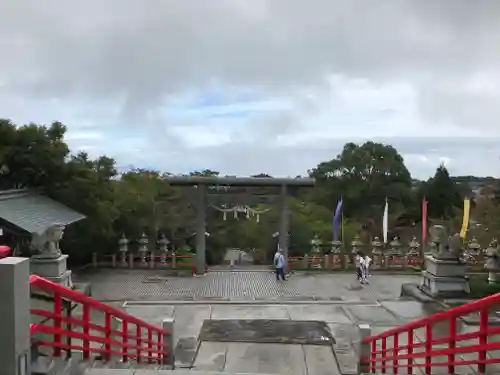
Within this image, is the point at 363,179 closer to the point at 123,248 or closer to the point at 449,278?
the point at 123,248

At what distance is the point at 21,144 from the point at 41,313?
1562 centimetres

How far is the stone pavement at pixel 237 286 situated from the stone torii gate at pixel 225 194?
1.18 metres

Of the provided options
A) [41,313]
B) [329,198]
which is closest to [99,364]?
[41,313]

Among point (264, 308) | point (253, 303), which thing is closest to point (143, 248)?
point (253, 303)

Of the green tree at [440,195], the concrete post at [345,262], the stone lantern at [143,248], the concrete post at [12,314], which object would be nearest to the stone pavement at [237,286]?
the stone lantern at [143,248]

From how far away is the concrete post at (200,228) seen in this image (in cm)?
1958

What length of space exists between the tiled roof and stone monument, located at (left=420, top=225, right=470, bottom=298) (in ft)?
33.8

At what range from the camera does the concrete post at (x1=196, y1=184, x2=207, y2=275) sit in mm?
19578

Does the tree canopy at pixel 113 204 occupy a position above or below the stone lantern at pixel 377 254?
above

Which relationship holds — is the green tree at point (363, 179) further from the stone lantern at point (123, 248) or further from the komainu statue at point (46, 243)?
the komainu statue at point (46, 243)

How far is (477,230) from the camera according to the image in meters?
27.3

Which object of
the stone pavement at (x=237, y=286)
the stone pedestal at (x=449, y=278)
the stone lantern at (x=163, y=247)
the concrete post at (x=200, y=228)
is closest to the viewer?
the stone pedestal at (x=449, y=278)

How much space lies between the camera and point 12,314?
13.1ft

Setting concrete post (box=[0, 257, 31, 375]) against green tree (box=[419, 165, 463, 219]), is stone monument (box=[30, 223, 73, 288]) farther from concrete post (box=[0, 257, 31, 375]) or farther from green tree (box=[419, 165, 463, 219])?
green tree (box=[419, 165, 463, 219])
